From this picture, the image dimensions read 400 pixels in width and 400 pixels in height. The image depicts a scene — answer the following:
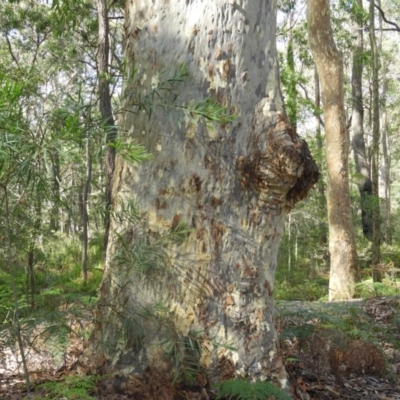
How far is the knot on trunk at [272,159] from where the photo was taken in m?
2.61

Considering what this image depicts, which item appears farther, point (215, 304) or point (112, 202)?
point (112, 202)

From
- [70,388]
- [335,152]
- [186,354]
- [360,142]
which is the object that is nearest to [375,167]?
[335,152]

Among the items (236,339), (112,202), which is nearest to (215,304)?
(236,339)

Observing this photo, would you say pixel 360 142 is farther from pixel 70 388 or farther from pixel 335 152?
pixel 70 388

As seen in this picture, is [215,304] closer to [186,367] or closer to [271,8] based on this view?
[186,367]

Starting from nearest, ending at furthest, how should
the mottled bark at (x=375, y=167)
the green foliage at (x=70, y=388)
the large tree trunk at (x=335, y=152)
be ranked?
1. the green foliage at (x=70, y=388)
2. the large tree trunk at (x=335, y=152)
3. the mottled bark at (x=375, y=167)

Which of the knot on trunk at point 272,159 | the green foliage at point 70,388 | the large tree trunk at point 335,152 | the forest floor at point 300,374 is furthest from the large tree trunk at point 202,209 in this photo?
the large tree trunk at point 335,152

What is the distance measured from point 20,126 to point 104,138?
30 centimetres

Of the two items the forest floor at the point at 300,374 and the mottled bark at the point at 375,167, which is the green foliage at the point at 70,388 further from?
the mottled bark at the point at 375,167

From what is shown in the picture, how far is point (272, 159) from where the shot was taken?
2615 millimetres

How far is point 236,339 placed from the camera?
2.63 meters

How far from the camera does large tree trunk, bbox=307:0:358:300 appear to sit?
9516 mm

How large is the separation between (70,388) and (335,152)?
26.9 feet

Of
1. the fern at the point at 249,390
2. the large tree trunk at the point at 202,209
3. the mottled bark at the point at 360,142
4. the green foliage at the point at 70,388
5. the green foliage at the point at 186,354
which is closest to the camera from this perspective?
the green foliage at the point at 70,388
